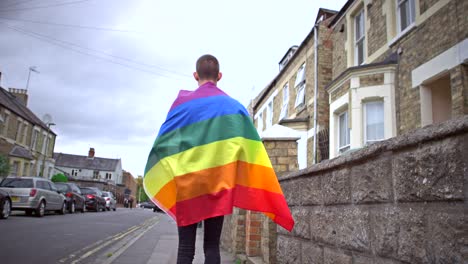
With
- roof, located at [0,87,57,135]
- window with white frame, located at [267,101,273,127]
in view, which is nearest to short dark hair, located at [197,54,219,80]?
window with white frame, located at [267,101,273,127]

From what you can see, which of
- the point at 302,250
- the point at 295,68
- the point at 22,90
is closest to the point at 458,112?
the point at 302,250

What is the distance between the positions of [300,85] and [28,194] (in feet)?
41.1

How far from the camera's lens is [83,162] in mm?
78750

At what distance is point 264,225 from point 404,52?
6.98m

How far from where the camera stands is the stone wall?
176 centimetres

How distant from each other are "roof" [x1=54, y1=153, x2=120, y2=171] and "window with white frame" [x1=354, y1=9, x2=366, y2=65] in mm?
74163

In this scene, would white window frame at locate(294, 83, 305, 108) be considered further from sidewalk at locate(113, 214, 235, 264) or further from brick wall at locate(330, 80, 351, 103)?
sidewalk at locate(113, 214, 235, 264)

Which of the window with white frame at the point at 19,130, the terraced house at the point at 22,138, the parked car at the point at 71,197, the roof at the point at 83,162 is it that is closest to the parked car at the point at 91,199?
the parked car at the point at 71,197

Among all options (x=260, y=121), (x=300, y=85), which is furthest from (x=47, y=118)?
(x=300, y=85)

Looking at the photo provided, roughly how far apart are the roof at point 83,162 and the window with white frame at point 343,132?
73.6m

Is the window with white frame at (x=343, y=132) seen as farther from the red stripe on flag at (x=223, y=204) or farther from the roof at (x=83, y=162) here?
the roof at (x=83, y=162)

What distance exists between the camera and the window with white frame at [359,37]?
12.5 m

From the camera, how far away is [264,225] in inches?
204

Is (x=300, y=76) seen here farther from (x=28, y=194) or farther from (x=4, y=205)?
(x=28, y=194)
